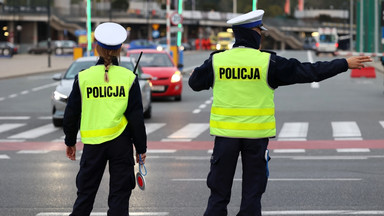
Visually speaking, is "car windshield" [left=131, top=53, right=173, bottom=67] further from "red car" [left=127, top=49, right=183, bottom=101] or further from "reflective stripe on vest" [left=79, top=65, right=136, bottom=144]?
"reflective stripe on vest" [left=79, top=65, right=136, bottom=144]

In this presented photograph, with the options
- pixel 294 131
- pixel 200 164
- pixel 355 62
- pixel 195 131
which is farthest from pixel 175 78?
pixel 355 62

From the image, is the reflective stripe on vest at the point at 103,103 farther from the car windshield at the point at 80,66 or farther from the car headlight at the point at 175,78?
the car headlight at the point at 175,78

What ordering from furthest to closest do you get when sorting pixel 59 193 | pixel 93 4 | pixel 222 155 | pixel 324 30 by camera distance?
1. pixel 93 4
2. pixel 324 30
3. pixel 59 193
4. pixel 222 155

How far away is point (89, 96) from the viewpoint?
6617 millimetres

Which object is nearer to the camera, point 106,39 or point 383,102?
point 106,39

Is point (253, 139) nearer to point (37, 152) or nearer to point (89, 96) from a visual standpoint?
point (89, 96)

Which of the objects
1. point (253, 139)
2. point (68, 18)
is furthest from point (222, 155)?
point (68, 18)

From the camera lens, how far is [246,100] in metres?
6.40

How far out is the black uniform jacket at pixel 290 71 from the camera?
6344mm

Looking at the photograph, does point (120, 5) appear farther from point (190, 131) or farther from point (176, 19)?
point (190, 131)

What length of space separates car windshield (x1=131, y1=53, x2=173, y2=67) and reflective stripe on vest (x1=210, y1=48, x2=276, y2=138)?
20.6m

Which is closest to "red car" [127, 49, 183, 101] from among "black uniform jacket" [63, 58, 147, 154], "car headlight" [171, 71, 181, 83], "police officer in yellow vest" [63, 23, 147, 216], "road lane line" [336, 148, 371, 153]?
"car headlight" [171, 71, 181, 83]

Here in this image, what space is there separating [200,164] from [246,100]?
616 cm

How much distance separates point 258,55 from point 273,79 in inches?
7.6
